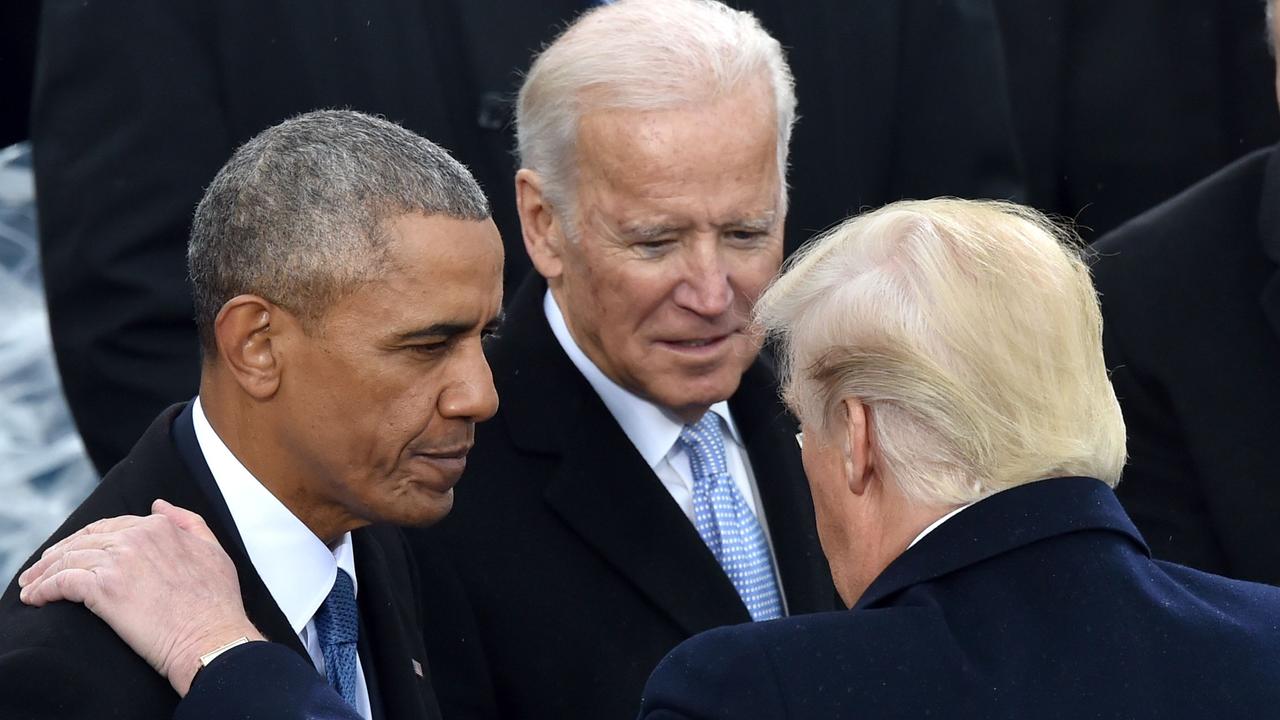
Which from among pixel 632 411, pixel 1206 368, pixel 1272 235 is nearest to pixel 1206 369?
pixel 1206 368

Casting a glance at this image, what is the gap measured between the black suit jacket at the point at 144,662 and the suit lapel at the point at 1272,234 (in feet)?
6.15

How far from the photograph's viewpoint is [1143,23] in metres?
4.80

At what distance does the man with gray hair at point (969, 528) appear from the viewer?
2.10 metres

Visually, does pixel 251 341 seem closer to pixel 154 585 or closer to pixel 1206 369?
pixel 154 585

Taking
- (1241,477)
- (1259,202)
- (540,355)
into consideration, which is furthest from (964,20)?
(540,355)

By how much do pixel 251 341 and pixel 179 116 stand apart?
1255 millimetres

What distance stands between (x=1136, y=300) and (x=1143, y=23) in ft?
4.13

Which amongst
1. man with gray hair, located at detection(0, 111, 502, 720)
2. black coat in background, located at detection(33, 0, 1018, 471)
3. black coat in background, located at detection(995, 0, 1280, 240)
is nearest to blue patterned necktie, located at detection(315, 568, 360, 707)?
man with gray hair, located at detection(0, 111, 502, 720)

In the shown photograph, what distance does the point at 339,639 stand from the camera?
260 cm

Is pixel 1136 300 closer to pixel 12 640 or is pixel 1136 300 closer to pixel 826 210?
pixel 826 210

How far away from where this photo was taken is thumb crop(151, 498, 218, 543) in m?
2.39

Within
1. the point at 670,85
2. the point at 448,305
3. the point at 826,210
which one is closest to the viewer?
the point at 448,305

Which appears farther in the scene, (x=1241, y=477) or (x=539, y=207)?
(x=1241, y=477)

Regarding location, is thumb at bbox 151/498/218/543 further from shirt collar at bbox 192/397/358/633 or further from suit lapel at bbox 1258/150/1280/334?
suit lapel at bbox 1258/150/1280/334
